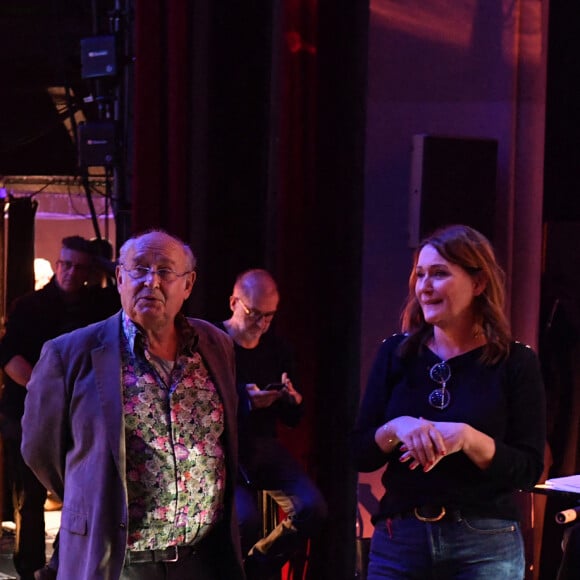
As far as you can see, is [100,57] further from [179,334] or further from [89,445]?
[89,445]

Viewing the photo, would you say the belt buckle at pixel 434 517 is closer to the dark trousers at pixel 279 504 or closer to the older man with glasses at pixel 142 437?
the older man with glasses at pixel 142 437

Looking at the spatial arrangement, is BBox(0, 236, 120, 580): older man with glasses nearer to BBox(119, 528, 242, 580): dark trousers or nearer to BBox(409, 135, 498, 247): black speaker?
BBox(409, 135, 498, 247): black speaker

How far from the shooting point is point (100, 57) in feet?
18.4

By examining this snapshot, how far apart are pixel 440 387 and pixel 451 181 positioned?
2.40 meters

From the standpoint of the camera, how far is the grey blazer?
220cm

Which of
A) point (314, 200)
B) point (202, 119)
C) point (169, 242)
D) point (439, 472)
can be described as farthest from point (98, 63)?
point (439, 472)

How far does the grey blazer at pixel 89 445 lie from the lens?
86.7 inches

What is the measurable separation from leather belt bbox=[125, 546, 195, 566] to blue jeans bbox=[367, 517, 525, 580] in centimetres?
53

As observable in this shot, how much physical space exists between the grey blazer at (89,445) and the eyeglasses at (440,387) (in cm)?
58

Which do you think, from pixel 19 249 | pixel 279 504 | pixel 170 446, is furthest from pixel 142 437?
pixel 19 249

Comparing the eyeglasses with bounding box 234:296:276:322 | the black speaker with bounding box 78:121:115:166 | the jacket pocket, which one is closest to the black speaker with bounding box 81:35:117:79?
the black speaker with bounding box 78:121:115:166

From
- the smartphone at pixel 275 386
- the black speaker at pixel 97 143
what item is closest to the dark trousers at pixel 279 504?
the smartphone at pixel 275 386

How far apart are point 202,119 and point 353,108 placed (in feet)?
2.40

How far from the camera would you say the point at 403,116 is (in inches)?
182
